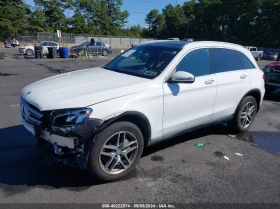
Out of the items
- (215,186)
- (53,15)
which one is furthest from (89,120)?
(53,15)

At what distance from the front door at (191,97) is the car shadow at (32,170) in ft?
2.46

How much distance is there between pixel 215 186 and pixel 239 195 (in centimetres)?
31

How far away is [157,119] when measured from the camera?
376 cm

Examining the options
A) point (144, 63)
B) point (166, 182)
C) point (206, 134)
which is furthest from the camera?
point (206, 134)

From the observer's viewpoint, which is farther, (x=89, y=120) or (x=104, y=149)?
(x=104, y=149)

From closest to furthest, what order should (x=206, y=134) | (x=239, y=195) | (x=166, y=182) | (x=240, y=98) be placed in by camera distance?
(x=239, y=195), (x=166, y=182), (x=240, y=98), (x=206, y=134)

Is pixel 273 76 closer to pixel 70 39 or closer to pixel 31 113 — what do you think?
pixel 31 113

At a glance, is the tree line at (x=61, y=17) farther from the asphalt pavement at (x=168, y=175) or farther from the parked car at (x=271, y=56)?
the asphalt pavement at (x=168, y=175)

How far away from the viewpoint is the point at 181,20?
83.6 meters

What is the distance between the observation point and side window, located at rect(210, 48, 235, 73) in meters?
4.62

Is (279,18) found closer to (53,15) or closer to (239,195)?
(53,15)

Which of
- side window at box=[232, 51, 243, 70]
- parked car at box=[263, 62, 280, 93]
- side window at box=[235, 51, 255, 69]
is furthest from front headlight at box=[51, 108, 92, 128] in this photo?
parked car at box=[263, 62, 280, 93]

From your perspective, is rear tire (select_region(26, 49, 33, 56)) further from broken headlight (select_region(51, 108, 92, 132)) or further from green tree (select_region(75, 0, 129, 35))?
green tree (select_region(75, 0, 129, 35))

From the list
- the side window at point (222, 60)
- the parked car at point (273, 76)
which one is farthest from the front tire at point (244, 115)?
the parked car at point (273, 76)
